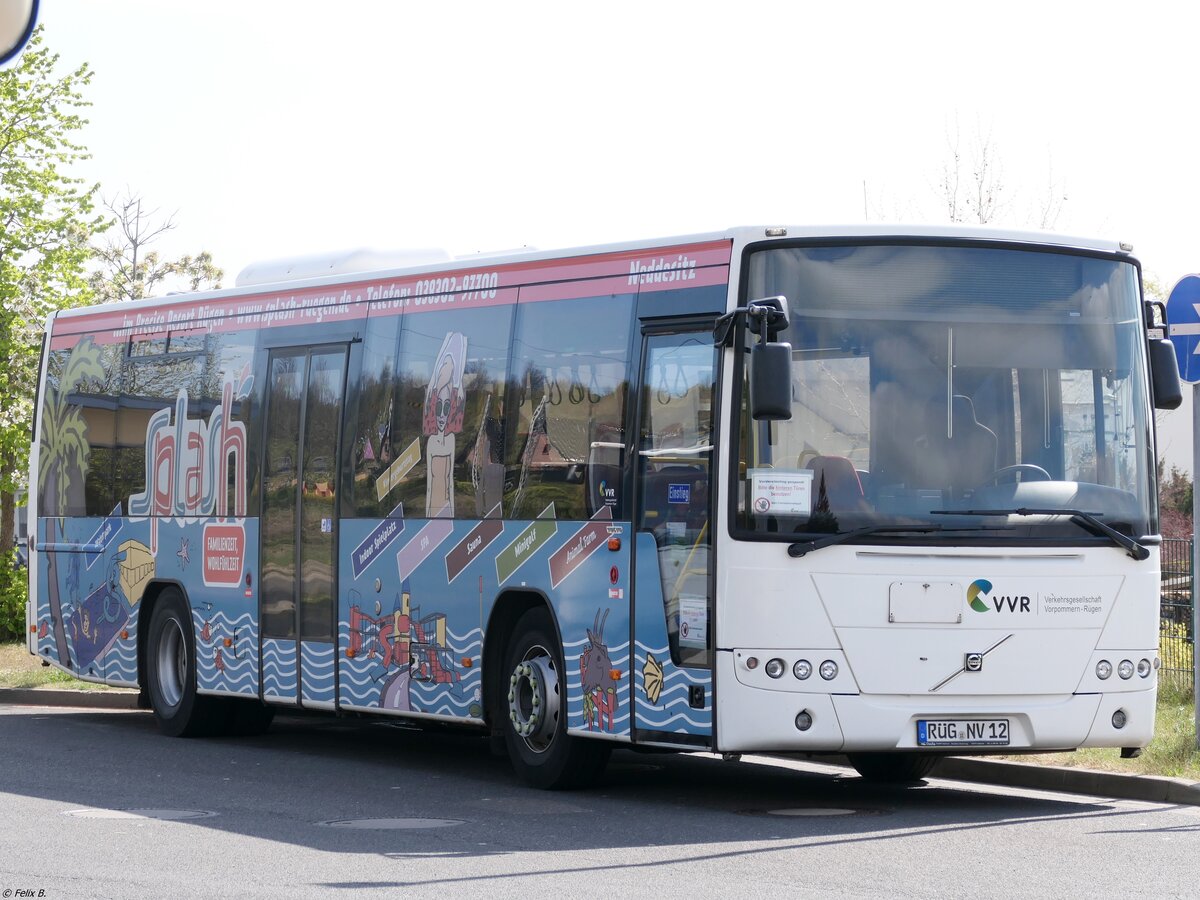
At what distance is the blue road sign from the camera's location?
1339 cm

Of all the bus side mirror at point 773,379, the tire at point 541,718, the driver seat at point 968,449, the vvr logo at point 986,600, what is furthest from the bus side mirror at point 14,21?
the tire at point 541,718

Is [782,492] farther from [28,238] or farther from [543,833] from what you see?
[28,238]

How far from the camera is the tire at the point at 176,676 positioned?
17.3 meters

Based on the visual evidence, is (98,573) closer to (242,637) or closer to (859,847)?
(242,637)

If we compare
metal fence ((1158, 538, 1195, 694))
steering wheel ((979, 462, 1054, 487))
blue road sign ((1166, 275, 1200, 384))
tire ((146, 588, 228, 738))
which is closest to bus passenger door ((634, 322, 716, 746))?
steering wheel ((979, 462, 1054, 487))

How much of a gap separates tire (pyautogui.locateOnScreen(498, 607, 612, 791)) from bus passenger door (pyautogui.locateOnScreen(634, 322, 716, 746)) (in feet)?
2.87

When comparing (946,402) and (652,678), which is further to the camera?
(652,678)

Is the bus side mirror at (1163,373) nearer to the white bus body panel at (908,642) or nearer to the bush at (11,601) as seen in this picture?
the white bus body panel at (908,642)

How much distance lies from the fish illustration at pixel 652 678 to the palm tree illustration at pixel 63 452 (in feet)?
28.3

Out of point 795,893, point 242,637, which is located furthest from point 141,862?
point 242,637

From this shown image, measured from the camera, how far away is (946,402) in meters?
11.6

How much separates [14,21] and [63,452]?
15750mm

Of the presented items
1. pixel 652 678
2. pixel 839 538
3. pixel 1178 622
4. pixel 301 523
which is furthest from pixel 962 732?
pixel 1178 622

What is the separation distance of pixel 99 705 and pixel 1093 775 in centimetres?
1201
